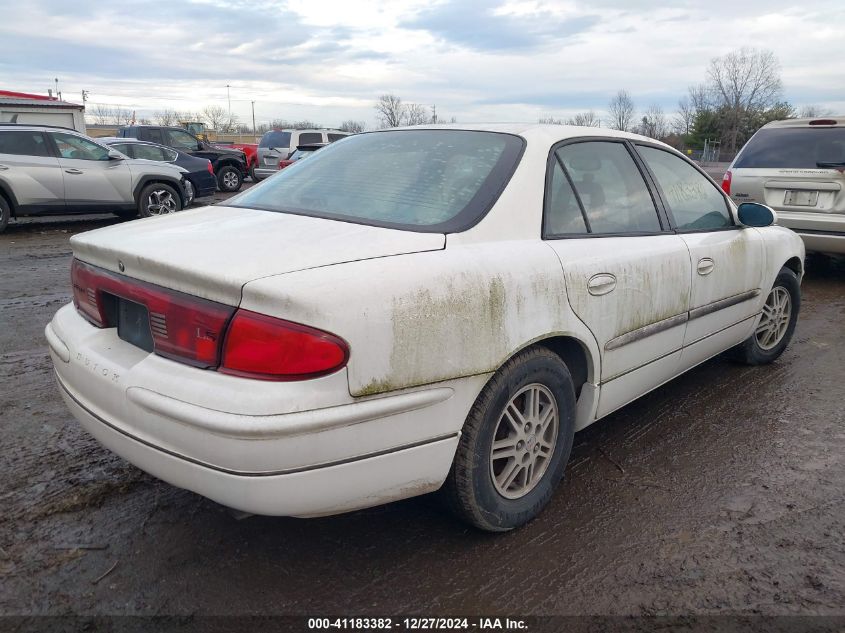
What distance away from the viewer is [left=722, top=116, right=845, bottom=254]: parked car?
670 centimetres

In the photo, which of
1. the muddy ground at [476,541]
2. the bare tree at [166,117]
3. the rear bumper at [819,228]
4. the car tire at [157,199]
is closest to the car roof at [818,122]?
the rear bumper at [819,228]

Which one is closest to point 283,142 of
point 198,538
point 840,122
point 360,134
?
point 840,122

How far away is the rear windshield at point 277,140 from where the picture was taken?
20.1m

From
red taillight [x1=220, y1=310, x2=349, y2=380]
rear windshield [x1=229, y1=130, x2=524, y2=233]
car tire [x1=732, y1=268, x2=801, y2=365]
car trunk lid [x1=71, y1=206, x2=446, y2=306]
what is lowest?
car tire [x1=732, y1=268, x2=801, y2=365]

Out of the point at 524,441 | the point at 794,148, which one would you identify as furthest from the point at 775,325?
the point at 794,148

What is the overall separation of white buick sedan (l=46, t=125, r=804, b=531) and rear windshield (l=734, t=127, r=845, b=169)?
14.3 ft

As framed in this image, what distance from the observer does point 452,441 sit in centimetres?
226

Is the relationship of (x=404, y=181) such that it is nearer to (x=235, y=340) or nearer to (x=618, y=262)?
(x=618, y=262)

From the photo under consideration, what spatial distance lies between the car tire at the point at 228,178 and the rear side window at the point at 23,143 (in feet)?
26.5

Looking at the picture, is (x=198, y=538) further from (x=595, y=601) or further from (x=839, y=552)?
(x=839, y=552)

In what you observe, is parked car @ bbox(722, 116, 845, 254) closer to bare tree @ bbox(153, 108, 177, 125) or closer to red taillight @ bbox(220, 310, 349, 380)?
red taillight @ bbox(220, 310, 349, 380)

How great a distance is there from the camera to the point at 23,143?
10.4 meters

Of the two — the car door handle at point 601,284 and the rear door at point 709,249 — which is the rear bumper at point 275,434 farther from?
the rear door at point 709,249

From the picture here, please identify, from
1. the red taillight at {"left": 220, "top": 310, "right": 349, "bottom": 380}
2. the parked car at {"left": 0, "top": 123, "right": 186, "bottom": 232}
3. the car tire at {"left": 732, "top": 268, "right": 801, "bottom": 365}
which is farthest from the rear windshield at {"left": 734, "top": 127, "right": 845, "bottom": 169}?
the parked car at {"left": 0, "top": 123, "right": 186, "bottom": 232}
